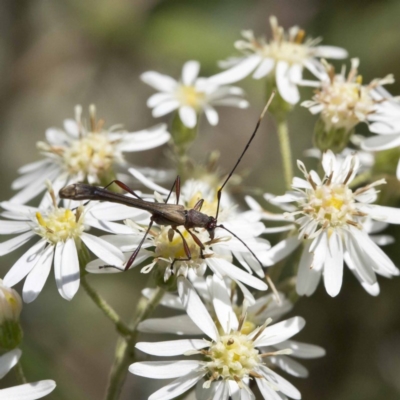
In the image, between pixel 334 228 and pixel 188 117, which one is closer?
pixel 334 228

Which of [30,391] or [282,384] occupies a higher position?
[282,384]

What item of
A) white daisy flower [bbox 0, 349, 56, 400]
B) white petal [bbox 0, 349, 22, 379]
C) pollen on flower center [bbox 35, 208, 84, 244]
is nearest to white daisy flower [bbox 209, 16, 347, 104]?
pollen on flower center [bbox 35, 208, 84, 244]

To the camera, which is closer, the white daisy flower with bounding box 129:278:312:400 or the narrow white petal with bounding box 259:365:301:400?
the white daisy flower with bounding box 129:278:312:400

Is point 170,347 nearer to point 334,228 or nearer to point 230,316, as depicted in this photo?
point 230,316

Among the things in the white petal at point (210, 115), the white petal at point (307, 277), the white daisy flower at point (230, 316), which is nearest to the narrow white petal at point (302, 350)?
the white daisy flower at point (230, 316)

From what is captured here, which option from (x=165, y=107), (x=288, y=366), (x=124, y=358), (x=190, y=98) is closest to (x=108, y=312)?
(x=124, y=358)

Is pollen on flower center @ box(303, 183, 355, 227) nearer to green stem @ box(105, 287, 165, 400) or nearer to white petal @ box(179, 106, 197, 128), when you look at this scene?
green stem @ box(105, 287, 165, 400)
